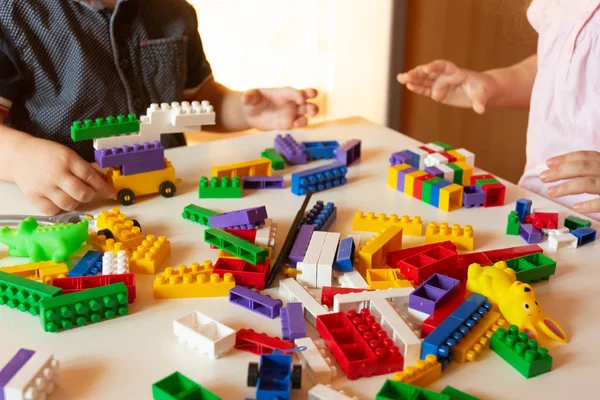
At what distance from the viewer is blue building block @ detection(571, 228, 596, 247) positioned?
0.77m

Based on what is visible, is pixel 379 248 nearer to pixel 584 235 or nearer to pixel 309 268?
pixel 309 268

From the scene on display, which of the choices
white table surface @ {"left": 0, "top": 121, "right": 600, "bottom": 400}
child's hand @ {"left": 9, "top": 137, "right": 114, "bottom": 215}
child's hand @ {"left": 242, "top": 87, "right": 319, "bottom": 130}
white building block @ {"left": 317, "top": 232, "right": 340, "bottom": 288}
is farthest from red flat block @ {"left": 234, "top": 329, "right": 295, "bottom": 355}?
child's hand @ {"left": 242, "top": 87, "right": 319, "bottom": 130}

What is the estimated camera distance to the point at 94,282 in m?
0.65

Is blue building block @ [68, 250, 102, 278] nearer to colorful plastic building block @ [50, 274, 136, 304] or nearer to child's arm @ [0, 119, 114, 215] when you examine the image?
colorful plastic building block @ [50, 274, 136, 304]

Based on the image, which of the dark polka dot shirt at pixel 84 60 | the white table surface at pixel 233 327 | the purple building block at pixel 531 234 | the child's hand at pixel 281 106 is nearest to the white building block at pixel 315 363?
the white table surface at pixel 233 327

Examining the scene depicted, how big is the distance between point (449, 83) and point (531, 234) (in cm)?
38

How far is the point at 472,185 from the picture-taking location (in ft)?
2.94

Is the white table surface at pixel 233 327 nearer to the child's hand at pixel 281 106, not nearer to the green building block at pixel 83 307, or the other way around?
the green building block at pixel 83 307

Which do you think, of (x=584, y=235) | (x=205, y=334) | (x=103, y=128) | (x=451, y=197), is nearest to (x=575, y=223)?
(x=584, y=235)

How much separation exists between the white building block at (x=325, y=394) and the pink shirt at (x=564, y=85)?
620 millimetres

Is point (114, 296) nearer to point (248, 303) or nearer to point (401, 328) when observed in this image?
point (248, 303)

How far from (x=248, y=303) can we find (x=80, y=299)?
0.15 meters

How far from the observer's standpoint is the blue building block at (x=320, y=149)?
1012 millimetres

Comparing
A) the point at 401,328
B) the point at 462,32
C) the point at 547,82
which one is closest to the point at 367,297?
the point at 401,328
